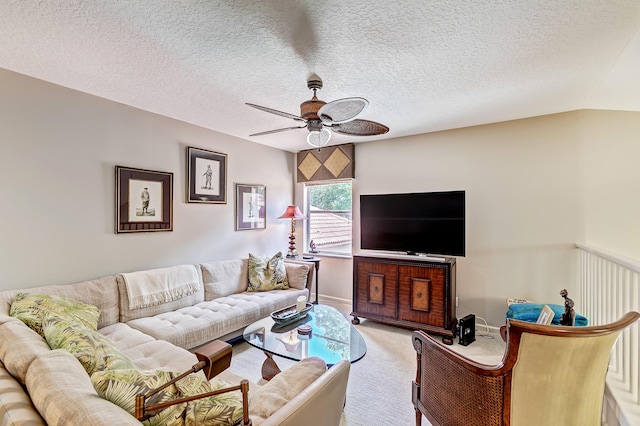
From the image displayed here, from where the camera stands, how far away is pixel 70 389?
92 centimetres

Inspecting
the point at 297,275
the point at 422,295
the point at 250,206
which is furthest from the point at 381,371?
the point at 250,206

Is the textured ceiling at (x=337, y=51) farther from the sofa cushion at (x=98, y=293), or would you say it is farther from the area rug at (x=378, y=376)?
the area rug at (x=378, y=376)

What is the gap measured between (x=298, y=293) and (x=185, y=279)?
4.33ft

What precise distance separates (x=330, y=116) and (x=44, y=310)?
2.16 m

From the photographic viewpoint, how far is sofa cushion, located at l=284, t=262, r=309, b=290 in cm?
379

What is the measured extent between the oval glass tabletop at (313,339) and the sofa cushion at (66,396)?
1.23 m

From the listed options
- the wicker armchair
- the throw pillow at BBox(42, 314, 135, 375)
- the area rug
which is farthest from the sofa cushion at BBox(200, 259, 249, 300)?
the wicker armchair

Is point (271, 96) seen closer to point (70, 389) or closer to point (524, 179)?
point (70, 389)

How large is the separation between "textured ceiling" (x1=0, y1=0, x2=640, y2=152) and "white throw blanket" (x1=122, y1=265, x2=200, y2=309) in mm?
1695

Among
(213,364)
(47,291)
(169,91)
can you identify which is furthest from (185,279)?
(213,364)

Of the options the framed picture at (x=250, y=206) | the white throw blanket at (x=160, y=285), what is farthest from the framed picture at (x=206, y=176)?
the white throw blanket at (x=160, y=285)

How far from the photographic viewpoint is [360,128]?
7.67 ft

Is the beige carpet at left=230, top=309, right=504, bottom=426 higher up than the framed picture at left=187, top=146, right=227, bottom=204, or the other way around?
the framed picture at left=187, top=146, right=227, bottom=204

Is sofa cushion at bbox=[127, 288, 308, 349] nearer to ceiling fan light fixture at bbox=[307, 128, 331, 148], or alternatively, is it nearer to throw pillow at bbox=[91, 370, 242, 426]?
throw pillow at bbox=[91, 370, 242, 426]
